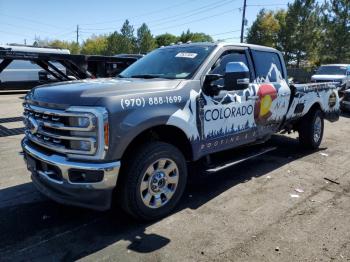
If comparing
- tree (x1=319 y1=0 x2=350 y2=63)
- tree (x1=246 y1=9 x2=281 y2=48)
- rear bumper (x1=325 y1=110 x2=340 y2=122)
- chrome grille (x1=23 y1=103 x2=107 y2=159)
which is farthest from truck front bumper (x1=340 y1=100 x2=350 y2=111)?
tree (x1=246 y1=9 x2=281 y2=48)

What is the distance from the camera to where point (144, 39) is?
6556 cm

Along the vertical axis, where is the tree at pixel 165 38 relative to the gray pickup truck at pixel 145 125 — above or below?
above

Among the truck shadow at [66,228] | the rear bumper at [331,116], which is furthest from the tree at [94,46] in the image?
the truck shadow at [66,228]

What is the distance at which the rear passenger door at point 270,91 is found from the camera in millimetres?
5434

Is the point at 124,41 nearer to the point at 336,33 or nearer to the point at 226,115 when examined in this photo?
the point at 336,33

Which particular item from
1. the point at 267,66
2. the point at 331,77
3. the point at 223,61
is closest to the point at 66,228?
the point at 223,61

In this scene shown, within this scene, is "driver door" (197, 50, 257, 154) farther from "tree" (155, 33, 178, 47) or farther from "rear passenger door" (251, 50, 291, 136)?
"tree" (155, 33, 178, 47)

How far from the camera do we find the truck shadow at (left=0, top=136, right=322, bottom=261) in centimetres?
341

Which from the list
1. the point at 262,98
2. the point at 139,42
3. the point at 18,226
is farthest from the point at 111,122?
the point at 139,42

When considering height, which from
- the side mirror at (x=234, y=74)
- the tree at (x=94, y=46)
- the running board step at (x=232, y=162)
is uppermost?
the tree at (x=94, y=46)

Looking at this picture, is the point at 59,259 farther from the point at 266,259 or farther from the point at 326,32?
the point at 326,32

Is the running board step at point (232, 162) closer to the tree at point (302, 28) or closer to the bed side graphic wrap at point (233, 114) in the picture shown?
the bed side graphic wrap at point (233, 114)

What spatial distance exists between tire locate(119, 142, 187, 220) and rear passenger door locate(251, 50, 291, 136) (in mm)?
1808

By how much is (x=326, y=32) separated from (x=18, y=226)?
3823 cm
